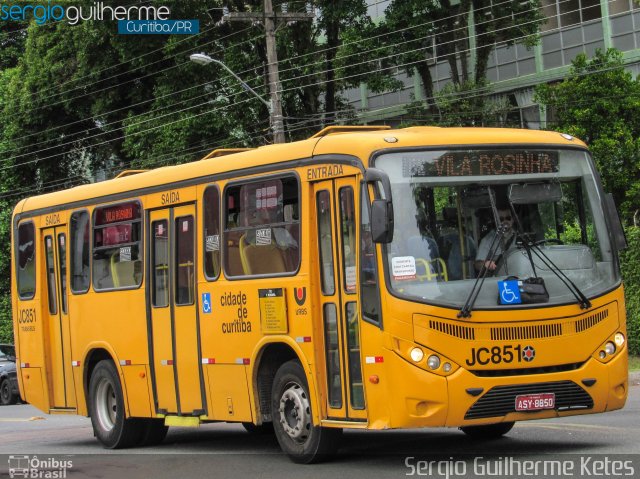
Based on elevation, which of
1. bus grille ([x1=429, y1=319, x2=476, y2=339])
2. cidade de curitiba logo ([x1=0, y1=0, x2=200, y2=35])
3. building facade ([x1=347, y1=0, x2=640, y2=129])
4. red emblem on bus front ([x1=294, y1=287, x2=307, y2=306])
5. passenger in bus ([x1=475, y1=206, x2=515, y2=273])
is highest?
cidade de curitiba logo ([x1=0, y1=0, x2=200, y2=35])

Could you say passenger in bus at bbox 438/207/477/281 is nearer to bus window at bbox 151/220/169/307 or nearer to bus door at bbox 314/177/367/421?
bus door at bbox 314/177/367/421

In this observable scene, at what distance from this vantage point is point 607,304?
35.9 feet

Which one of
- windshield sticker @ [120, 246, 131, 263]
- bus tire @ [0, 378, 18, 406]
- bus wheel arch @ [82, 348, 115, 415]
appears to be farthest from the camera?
bus tire @ [0, 378, 18, 406]

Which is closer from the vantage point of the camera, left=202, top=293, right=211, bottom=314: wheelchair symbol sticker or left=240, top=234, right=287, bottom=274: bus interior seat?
left=240, top=234, right=287, bottom=274: bus interior seat

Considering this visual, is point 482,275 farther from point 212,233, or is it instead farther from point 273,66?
point 273,66

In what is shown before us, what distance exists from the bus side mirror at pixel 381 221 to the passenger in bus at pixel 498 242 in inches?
37.5

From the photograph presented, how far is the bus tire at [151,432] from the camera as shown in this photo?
49.8 ft

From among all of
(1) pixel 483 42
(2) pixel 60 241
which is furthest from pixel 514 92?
(2) pixel 60 241

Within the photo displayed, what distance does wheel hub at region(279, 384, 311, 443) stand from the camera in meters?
11.5

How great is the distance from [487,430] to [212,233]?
368cm

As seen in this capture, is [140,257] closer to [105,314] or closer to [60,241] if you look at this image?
[105,314]

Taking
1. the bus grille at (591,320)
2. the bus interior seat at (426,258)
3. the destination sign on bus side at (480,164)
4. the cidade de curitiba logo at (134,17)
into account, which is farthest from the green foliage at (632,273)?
the cidade de curitiba logo at (134,17)

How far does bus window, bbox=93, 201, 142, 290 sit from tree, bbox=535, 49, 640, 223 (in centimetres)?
1703

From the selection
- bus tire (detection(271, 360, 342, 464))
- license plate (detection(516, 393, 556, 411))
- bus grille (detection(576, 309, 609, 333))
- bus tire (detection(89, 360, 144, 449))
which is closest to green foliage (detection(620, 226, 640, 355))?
bus tire (detection(89, 360, 144, 449))
